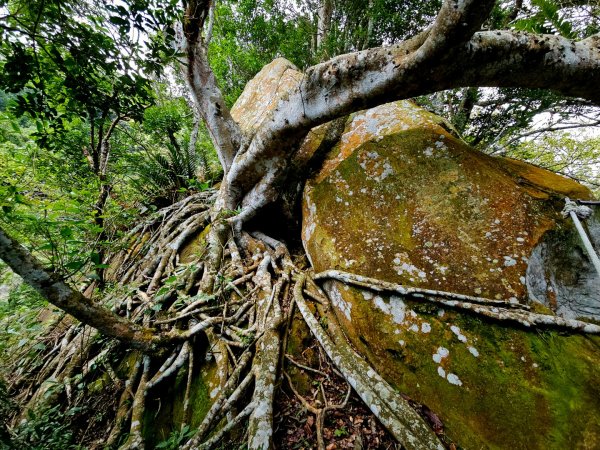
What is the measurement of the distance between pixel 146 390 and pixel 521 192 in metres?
4.00

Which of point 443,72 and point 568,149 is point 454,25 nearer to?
point 443,72

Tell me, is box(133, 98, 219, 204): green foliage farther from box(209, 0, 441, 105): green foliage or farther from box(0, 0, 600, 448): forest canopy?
box(209, 0, 441, 105): green foliage

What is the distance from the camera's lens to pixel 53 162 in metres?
3.69

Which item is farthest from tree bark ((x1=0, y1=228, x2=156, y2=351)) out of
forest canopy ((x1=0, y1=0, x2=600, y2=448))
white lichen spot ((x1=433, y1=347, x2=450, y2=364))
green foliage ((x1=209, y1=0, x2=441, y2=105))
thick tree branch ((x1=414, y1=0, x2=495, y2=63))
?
green foliage ((x1=209, y1=0, x2=441, y2=105))

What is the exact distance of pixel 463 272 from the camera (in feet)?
7.09

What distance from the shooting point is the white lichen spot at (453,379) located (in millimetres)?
1823

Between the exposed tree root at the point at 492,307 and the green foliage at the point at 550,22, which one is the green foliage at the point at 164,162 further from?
the green foliage at the point at 550,22

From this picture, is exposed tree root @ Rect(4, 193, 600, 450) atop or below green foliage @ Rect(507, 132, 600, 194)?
atop

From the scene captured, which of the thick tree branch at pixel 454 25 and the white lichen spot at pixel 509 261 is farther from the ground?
the thick tree branch at pixel 454 25

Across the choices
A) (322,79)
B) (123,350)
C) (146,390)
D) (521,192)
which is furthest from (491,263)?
(123,350)

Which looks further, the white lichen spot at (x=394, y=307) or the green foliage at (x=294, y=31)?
the green foliage at (x=294, y=31)

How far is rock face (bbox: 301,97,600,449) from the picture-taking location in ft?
5.45

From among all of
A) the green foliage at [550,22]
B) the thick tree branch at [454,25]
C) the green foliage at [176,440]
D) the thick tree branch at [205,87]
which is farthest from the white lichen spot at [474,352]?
the thick tree branch at [205,87]

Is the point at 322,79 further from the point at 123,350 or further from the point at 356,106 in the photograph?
the point at 123,350
